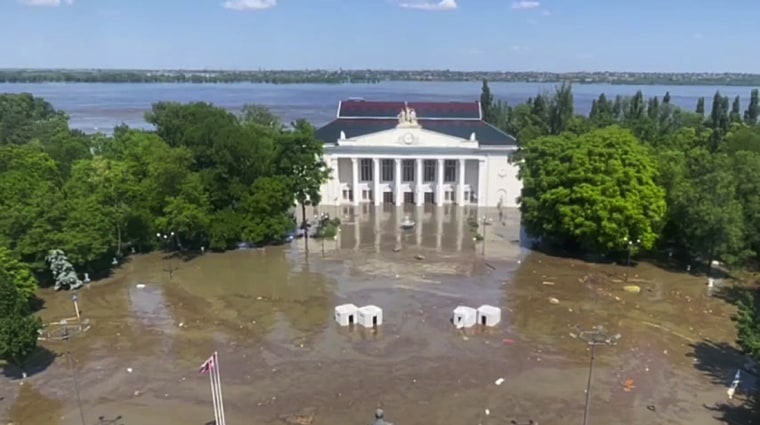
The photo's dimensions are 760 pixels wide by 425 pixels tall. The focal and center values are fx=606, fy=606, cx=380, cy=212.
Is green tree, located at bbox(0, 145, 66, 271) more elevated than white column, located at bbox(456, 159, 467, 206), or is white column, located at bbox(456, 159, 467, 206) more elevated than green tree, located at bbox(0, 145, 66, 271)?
green tree, located at bbox(0, 145, 66, 271)

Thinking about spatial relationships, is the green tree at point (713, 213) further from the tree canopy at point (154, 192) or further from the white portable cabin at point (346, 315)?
the tree canopy at point (154, 192)

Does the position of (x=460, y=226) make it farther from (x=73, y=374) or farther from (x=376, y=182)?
(x=73, y=374)

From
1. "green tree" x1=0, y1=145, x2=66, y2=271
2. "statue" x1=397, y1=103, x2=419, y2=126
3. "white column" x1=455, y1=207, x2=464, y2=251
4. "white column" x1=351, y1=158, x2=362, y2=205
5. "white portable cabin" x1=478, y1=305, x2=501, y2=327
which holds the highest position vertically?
"statue" x1=397, y1=103, x2=419, y2=126

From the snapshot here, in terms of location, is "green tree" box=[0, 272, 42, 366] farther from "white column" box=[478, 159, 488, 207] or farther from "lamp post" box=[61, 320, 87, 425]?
"white column" box=[478, 159, 488, 207]

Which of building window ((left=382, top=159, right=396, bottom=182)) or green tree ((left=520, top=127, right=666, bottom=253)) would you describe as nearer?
green tree ((left=520, top=127, right=666, bottom=253))

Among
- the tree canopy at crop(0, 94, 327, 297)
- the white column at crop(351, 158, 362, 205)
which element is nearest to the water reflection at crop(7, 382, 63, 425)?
the tree canopy at crop(0, 94, 327, 297)

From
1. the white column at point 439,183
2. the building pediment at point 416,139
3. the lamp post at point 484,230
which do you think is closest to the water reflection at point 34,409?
the lamp post at point 484,230

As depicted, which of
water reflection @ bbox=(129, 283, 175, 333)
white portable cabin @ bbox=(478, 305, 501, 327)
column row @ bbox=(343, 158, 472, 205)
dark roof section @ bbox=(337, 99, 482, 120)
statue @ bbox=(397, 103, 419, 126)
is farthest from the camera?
dark roof section @ bbox=(337, 99, 482, 120)
